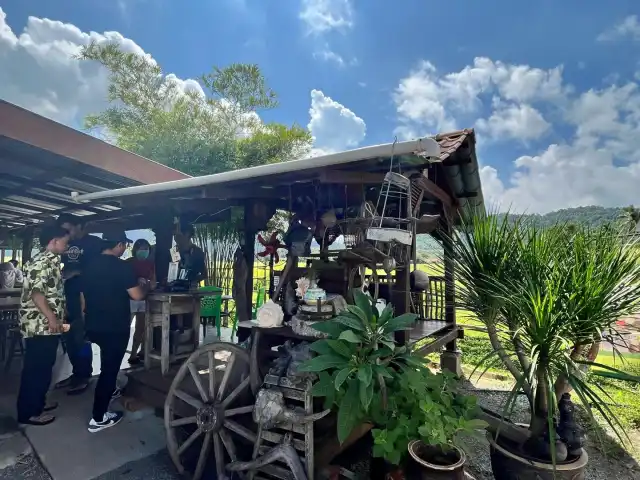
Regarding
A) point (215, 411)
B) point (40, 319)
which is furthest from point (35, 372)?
point (215, 411)

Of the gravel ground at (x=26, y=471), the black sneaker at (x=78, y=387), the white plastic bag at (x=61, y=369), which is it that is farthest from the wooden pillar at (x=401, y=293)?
the white plastic bag at (x=61, y=369)

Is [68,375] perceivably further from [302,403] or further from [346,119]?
[346,119]

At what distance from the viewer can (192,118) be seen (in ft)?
43.9

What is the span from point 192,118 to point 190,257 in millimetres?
10655

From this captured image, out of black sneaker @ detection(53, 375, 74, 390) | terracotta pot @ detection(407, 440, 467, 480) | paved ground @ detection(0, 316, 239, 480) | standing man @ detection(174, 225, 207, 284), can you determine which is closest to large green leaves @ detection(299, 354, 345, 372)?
terracotta pot @ detection(407, 440, 467, 480)

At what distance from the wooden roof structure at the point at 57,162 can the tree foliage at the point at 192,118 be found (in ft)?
25.6

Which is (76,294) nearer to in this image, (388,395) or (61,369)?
(61,369)

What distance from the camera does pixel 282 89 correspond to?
1456cm

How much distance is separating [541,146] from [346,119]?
19.5 meters

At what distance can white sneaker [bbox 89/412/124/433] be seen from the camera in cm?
306

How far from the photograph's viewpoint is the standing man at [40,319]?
295cm

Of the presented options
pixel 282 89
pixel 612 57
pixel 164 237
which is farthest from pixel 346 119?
pixel 164 237

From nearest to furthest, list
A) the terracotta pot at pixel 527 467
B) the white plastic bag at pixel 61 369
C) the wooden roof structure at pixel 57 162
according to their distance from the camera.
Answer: the terracotta pot at pixel 527 467 → the wooden roof structure at pixel 57 162 → the white plastic bag at pixel 61 369

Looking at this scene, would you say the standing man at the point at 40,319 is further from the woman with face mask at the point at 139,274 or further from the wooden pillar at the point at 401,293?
the wooden pillar at the point at 401,293
